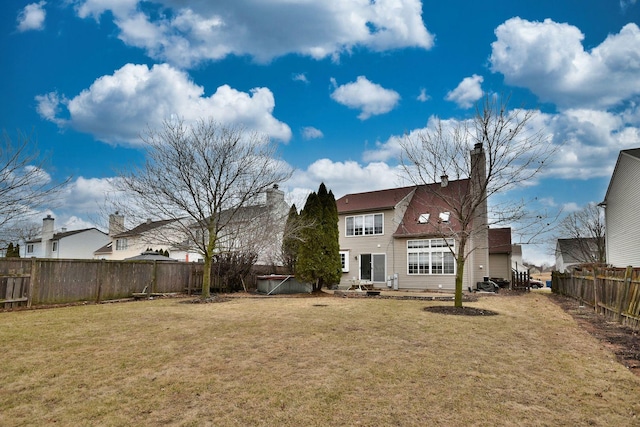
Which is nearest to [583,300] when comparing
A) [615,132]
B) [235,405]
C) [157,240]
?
[615,132]

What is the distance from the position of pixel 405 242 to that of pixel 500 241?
28.4 feet

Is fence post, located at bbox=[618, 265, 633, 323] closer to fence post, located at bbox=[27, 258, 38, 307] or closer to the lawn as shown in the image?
the lawn

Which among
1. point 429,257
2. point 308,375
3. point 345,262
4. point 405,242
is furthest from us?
point 345,262

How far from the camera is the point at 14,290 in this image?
1273 cm

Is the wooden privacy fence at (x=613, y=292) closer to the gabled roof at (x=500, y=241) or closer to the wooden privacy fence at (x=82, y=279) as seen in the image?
the gabled roof at (x=500, y=241)

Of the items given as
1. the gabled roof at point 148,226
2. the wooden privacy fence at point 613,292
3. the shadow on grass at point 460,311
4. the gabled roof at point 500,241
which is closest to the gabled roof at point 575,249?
the gabled roof at point 500,241

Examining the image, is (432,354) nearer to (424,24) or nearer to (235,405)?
(235,405)

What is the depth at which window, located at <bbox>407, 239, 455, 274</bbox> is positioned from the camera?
23375 mm

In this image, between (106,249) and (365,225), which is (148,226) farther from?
(106,249)

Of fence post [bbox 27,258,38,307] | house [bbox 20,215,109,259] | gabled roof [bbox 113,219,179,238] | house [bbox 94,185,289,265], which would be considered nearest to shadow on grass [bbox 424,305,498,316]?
house [bbox 94,185,289,265]

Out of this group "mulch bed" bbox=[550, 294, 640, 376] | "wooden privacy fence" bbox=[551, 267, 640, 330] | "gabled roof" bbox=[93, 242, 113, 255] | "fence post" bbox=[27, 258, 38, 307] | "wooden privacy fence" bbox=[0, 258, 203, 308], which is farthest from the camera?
"gabled roof" bbox=[93, 242, 113, 255]

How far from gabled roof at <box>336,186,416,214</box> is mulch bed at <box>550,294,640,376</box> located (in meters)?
14.0

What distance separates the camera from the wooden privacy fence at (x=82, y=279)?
1279 cm

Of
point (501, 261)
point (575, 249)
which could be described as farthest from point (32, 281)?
point (575, 249)
